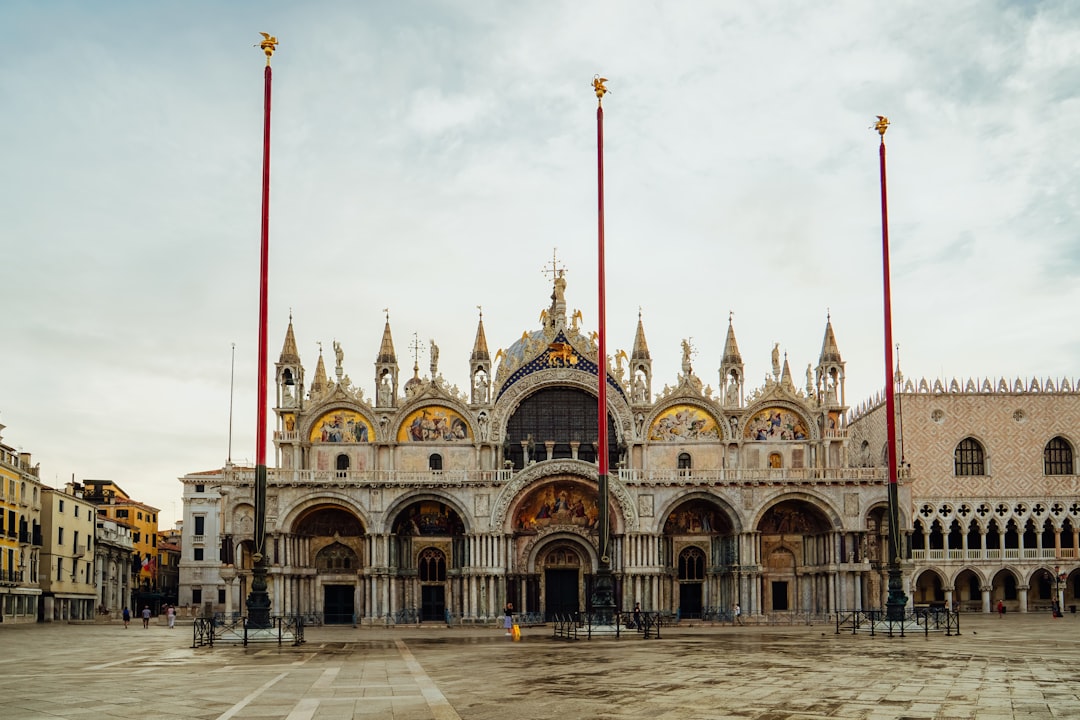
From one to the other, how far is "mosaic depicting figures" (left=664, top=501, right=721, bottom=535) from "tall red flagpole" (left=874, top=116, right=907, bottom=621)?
17460mm

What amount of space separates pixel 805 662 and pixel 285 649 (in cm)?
1716

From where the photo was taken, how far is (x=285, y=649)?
1471 inches

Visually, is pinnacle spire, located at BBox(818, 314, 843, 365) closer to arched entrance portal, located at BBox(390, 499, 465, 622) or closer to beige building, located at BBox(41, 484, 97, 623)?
arched entrance portal, located at BBox(390, 499, 465, 622)

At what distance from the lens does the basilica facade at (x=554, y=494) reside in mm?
59812

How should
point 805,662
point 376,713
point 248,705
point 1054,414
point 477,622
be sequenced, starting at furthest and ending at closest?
point 1054,414
point 477,622
point 805,662
point 248,705
point 376,713

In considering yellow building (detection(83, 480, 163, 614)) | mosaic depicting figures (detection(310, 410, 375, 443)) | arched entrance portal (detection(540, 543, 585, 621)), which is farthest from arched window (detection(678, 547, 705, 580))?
yellow building (detection(83, 480, 163, 614))

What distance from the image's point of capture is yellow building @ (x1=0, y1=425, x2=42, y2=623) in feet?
221

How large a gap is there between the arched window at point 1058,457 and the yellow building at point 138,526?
7202 cm

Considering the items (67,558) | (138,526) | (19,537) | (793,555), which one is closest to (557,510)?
(793,555)

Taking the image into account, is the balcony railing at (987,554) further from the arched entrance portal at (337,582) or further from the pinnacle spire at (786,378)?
the arched entrance portal at (337,582)

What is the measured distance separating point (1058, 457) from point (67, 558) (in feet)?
216

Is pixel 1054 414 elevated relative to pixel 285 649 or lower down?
elevated

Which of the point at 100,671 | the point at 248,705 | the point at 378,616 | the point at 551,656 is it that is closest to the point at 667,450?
the point at 378,616

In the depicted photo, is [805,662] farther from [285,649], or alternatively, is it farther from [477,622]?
[477,622]
